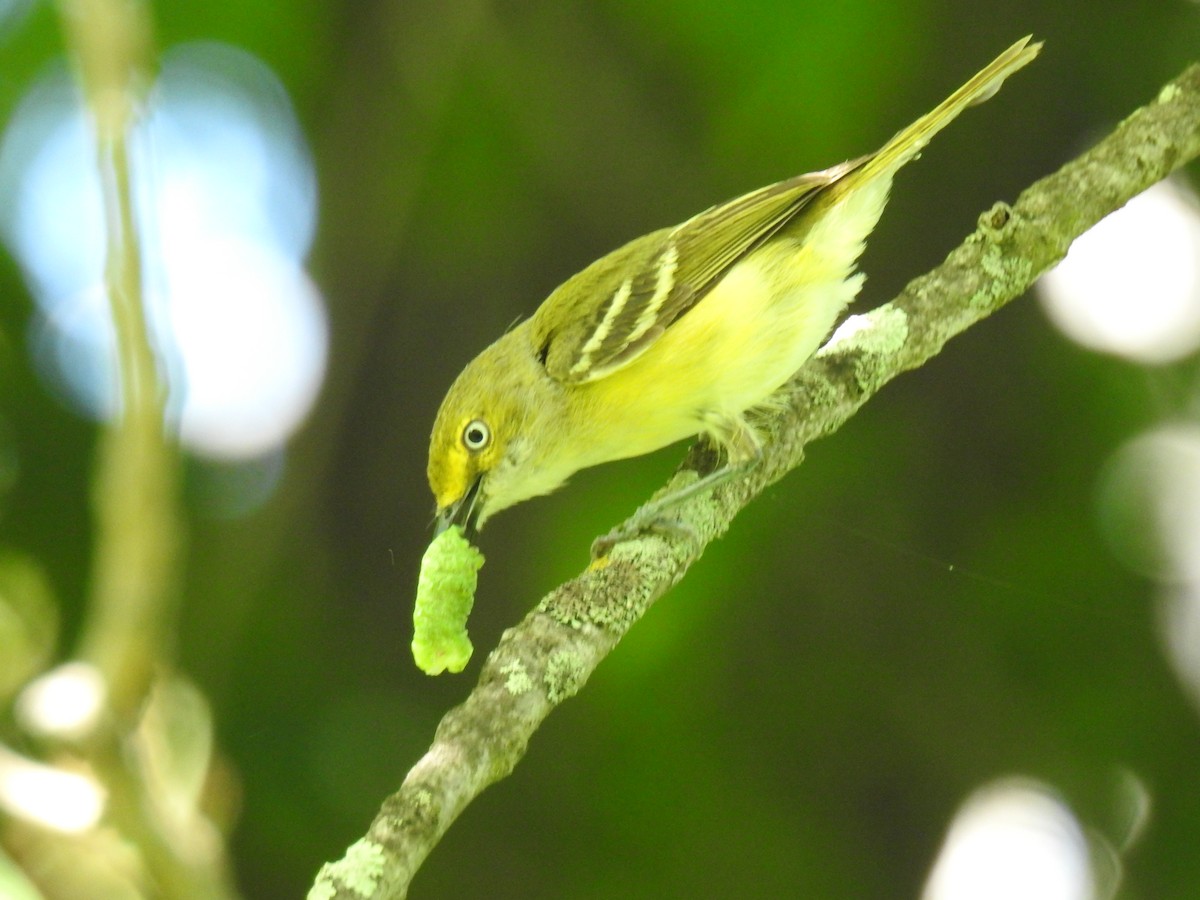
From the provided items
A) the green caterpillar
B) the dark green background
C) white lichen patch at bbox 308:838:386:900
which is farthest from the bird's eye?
white lichen patch at bbox 308:838:386:900

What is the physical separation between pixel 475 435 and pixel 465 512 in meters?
0.22

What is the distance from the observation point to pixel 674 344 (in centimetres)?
371

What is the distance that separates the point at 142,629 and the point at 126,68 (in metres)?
0.66

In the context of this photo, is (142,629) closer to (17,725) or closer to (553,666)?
(553,666)

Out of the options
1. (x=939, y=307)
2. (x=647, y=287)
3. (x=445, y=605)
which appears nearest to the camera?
(x=445, y=605)

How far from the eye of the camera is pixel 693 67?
4.64 m

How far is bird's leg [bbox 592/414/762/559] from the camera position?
125 inches

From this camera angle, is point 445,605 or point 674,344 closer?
point 445,605

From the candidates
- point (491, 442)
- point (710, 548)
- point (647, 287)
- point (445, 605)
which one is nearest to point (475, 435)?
point (491, 442)

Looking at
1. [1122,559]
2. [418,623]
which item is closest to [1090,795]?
[1122,559]

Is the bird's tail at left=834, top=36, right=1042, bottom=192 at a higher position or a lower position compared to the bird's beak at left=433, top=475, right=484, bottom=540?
higher

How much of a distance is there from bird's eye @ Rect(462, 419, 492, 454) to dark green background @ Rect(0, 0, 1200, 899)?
2.58 ft

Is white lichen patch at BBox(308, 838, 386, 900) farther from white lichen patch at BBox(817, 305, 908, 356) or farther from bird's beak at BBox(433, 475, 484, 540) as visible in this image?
white lichen patch at BBox(817, 305, 908, 356)

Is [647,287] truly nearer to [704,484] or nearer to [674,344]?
[674,344]
